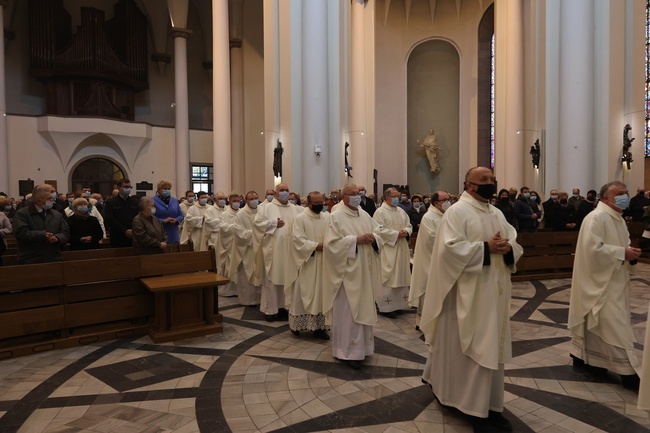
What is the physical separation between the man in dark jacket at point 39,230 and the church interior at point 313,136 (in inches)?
54.0

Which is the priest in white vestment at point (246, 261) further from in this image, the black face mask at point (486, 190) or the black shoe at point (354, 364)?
the black face mask at point (486, 190)

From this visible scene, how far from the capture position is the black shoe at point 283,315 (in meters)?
7.49

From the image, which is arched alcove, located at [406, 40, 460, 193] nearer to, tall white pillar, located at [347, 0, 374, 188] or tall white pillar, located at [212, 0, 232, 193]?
tall white pillar, located at [347, 0, 374, 188]

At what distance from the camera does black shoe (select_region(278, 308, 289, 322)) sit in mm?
7488

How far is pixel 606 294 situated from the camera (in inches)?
187

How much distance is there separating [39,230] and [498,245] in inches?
226

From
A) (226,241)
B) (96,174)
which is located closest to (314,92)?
(226,241)

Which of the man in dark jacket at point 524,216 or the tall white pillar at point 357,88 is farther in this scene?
the tall white pillar at point 357,88

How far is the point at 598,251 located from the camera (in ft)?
15.7

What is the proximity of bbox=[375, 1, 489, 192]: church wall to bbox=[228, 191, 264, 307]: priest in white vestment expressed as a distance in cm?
1550

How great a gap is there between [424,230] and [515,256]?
2582 mm

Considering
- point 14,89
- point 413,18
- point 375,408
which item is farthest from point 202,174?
point 375,408

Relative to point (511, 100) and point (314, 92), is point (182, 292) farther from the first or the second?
point (511, 100)

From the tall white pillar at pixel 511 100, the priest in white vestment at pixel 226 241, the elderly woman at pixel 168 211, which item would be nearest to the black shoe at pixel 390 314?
the priest in white vestment at pixel 226 241
